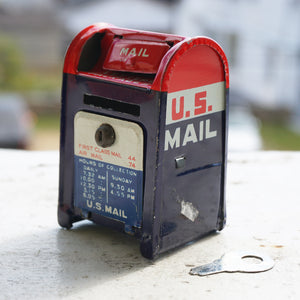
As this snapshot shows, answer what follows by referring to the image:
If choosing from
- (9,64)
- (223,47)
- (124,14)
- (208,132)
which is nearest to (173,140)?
(208,132)

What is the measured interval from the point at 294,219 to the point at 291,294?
0.68 metres

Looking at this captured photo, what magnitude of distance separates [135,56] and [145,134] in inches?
12.1

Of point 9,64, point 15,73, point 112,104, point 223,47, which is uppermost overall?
point 112,104

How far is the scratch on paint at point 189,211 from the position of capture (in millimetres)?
2301

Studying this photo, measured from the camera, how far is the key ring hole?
7.48 ft

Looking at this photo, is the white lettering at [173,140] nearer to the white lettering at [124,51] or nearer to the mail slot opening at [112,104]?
Answer: the mail slot opening at [112,104]

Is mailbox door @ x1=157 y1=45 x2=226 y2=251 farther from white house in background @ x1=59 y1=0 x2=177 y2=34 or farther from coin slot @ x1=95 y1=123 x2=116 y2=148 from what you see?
white house in background @ x1=59 y1=0 x2=177 y2=34

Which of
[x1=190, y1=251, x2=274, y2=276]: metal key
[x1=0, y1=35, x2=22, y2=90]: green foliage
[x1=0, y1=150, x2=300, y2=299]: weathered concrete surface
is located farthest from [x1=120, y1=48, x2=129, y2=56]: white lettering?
[x1=0, y1=35, x2=22, y2=90]: green foliage

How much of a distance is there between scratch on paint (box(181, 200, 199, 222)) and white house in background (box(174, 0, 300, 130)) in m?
14.3

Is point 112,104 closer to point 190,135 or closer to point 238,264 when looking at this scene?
point 190,135

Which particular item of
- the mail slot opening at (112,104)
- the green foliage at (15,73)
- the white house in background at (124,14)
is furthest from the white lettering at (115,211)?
the green foliage at (15,73)

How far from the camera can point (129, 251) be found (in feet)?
7.67

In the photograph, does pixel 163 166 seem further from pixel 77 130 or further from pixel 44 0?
pixel 44 0

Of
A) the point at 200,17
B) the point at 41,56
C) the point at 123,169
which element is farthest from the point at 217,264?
the point at 41,56
